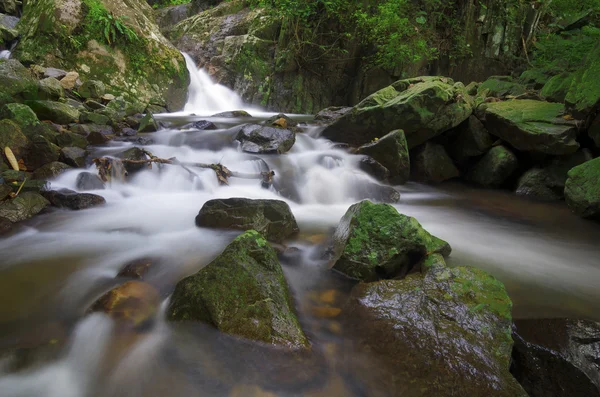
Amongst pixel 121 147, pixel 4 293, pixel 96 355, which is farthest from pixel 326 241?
pixel 121 147

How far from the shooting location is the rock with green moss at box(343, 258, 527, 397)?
1.78 meters

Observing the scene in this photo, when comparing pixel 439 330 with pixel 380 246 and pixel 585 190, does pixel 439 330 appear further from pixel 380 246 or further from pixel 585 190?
pixel 585 190

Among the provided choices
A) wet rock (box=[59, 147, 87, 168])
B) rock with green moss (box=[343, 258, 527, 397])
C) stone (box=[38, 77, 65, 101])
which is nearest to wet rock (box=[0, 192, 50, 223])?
wet rock (box=[59, 147, 87, 168])

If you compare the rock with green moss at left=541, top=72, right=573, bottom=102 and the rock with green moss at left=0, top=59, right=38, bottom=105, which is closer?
the rock with green moss at left=0, top=59, right=38, bottom=105

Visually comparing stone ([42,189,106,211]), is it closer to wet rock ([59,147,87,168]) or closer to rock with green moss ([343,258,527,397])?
wet rock ([59,147,87,168])

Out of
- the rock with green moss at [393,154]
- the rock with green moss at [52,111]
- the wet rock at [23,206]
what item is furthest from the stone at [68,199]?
the rock with green moss at [393,154]

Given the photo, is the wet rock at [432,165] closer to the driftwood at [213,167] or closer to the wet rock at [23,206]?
the driftwood at [213,167]

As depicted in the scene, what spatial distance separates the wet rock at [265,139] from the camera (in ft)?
22.0

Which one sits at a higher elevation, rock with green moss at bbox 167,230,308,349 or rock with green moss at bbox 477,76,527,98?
rock with green moss at bbox 477,76,527,98

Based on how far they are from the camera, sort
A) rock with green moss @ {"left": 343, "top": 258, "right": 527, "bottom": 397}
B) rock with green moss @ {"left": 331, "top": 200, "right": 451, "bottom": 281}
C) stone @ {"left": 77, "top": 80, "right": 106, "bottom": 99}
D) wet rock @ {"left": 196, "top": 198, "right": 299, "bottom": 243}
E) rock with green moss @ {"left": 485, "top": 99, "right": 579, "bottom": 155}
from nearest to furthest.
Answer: rock with green moss @ {"left": 343, "top": 258, "right": 527, "bottom": 397}, rock with green moss @ {"left": 331, "top": 200, "right": 451, "bottom": 281}, wet rock @ {"left": 196, "top": 198, "right": 299, "bottom": 243}, rock with green moss @ {"left": 485, "top": 99, "right": 579, "bottom": 155}, stone @ {"left": 77, "top": 80, "right": 106, "bottom": 99}

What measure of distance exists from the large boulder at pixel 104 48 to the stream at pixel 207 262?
4.42m

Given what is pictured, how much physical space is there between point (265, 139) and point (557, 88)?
21.0 ft

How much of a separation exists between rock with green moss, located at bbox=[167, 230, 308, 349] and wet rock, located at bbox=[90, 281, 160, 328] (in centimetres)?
19

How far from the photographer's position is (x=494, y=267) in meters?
3.44
